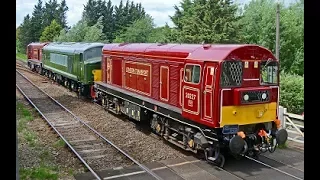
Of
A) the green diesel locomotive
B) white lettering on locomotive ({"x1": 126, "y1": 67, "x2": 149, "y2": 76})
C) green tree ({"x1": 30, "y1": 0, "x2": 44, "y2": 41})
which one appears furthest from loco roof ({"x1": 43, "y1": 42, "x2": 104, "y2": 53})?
white lettering on locomotive ({"x1": 126, "y1": 67, "x2": 149, "y2": 76})

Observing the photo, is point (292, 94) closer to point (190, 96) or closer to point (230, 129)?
point (190, 96)

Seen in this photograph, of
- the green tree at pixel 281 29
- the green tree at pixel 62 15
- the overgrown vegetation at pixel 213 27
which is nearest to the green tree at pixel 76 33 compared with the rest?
the overgrown vegetation at pixel 213 27

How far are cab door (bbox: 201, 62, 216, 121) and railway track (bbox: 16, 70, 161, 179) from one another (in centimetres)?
174

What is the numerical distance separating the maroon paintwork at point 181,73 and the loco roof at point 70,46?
400 cm

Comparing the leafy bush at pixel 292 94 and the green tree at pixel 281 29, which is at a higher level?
the green tree at pixel 281 29

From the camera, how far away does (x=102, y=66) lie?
15.9 m

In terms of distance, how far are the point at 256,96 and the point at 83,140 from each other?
208 inches

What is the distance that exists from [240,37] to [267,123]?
11.0 metres

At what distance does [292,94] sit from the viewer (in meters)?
12.6

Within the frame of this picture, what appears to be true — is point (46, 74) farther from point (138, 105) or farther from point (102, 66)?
point (138, 105)

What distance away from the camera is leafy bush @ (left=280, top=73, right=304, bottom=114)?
12520mm

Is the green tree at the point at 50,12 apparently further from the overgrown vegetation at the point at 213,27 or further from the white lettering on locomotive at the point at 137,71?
the white lettering on locomotive at the point at 137,71

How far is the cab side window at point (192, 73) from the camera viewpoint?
27.2 feet
